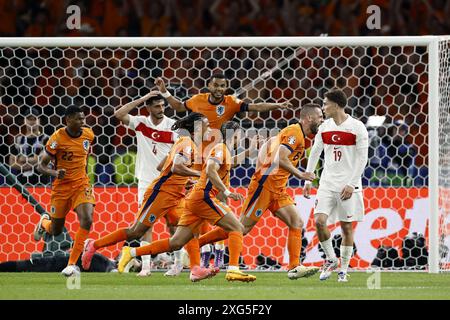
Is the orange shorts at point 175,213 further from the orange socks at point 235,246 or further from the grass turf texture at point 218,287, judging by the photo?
the orange socks at point 235,246

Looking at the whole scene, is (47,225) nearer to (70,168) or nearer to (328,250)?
(70,168)

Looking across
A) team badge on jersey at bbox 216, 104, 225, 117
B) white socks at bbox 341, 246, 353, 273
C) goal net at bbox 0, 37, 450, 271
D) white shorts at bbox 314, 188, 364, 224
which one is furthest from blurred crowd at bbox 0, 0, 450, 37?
white socks at bbox 341, 246, 353, 273

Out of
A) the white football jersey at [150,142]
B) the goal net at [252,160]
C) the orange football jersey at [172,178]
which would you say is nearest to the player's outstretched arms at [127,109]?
the white football jersey at [150,142]

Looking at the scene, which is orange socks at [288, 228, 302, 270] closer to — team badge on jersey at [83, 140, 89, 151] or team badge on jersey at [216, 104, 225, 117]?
team badge on jersey at [216, 104, 225, 117]

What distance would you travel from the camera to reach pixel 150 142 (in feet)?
36.2

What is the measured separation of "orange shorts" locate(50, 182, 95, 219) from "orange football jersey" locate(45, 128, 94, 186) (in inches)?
2.4

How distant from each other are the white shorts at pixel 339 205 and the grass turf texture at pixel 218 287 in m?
0.61

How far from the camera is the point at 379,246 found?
11.4 m

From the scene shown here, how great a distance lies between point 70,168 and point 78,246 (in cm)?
85

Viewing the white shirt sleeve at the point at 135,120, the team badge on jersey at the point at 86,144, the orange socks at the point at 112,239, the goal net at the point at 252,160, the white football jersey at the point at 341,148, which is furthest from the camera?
the goal net at the point at 252,160

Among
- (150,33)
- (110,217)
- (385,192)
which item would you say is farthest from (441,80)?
(150,33)

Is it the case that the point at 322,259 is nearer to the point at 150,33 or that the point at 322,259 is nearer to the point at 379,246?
the point at 379,246

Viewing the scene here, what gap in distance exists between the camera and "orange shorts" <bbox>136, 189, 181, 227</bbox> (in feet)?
31.8

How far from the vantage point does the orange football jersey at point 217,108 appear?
1074cm
